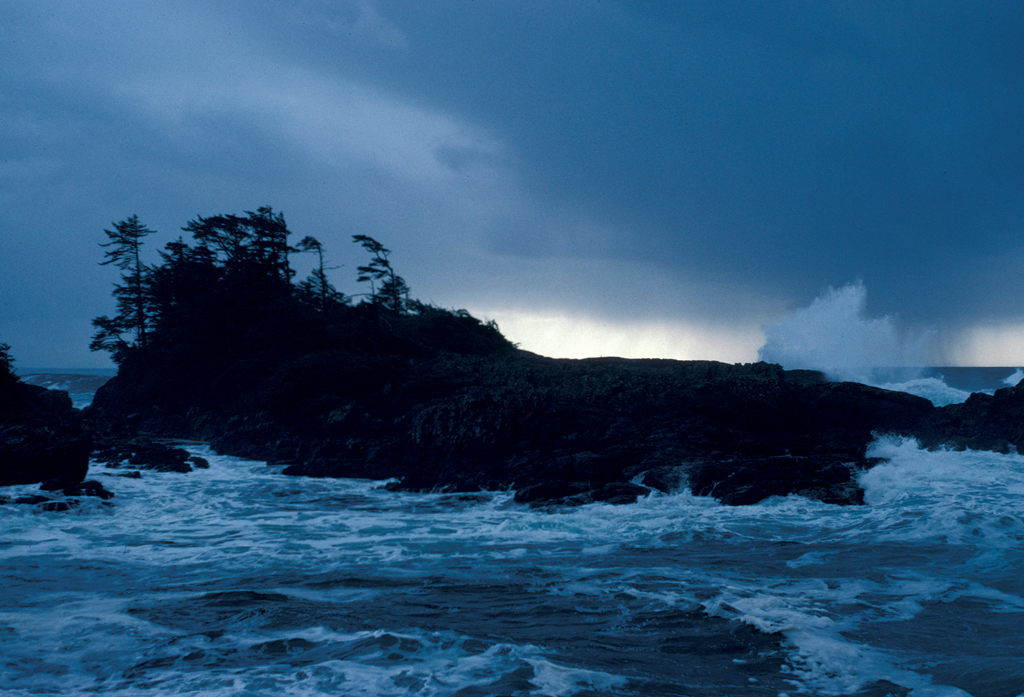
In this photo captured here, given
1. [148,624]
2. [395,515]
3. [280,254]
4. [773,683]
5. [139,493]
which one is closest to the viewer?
[773,683]

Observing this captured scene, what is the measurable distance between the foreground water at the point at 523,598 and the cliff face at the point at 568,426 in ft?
6.92

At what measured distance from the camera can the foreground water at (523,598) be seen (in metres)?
6.89

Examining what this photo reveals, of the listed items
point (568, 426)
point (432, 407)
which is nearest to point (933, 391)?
point (568, 426)

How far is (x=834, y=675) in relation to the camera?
6891mm

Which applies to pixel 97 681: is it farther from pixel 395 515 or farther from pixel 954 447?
pixel 954 447

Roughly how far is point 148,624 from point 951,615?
1109cm

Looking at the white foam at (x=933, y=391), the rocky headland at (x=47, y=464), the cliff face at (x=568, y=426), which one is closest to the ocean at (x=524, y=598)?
the rocky headland at (x=47, y=464)

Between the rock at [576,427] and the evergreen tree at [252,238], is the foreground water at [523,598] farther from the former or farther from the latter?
the evergreen tree at [252,238]

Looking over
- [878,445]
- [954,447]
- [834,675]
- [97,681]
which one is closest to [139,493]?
[97,681]

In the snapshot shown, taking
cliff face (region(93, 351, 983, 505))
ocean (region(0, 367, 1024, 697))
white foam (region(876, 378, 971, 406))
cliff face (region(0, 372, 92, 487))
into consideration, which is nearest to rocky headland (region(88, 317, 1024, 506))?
cliff face (region(93, 351, 983, 505))

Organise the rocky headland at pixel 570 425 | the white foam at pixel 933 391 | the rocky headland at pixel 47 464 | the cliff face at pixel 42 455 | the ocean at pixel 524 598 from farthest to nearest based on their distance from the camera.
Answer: the white foam at pixel 933 391 < the rocky headland at pixel 570 425 < the cliff face at pixel 42 455 < the rocky headland at pixel 47 464 < the ocean at pixel 524 598

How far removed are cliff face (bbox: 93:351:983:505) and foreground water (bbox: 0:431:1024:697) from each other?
6.92 feet

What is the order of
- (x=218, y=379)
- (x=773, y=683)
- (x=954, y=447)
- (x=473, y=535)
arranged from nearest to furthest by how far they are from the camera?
(x=773, y=683) < (x=473, y=535) < (x=954, y=447) < (x=218, y=379)

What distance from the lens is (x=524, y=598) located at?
31.2 ft
